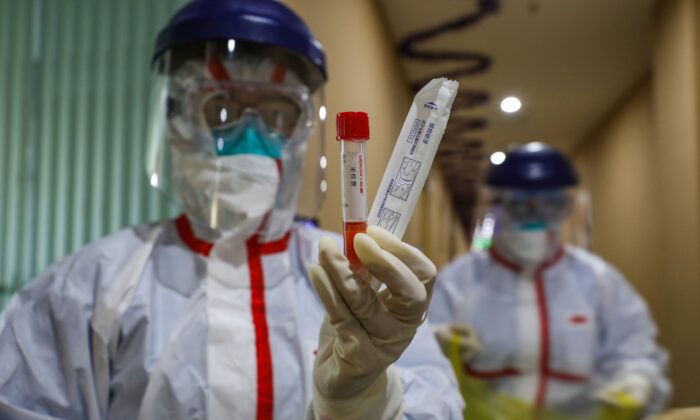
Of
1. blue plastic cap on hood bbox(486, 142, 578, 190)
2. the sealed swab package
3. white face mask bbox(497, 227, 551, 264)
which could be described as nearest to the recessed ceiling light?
the sealed swab package

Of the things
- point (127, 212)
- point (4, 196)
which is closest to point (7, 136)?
point (4, 196)

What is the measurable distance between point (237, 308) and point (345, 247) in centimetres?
42

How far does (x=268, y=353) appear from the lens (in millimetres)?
968

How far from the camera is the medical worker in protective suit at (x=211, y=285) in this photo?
0.93 meters

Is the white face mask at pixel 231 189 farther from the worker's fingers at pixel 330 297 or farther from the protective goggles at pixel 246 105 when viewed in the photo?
the worker's fingers at pixel 330 297

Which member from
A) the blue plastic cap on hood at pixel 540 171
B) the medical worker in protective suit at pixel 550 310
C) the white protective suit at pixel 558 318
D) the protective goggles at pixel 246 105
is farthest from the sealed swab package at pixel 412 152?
the white protective suit at pixel 558 318

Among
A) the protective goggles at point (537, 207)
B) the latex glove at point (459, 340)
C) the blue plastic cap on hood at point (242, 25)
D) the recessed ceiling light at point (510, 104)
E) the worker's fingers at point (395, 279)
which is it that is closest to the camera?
the worker's fingers at point (395, 279)

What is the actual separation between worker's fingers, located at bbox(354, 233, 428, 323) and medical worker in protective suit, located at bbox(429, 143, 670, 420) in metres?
1.26

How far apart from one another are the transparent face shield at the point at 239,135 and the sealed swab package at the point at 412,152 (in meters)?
0.34

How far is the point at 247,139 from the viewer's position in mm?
976

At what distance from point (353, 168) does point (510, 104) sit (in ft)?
0.98

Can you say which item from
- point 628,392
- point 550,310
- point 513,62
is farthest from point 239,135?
point 628,392

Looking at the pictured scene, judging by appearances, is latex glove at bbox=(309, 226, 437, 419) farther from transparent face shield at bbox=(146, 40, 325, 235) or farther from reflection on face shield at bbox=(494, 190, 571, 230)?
reflection on face shield at bbox=(494, 190, 571, 230)

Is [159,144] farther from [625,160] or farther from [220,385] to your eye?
[625,160]
